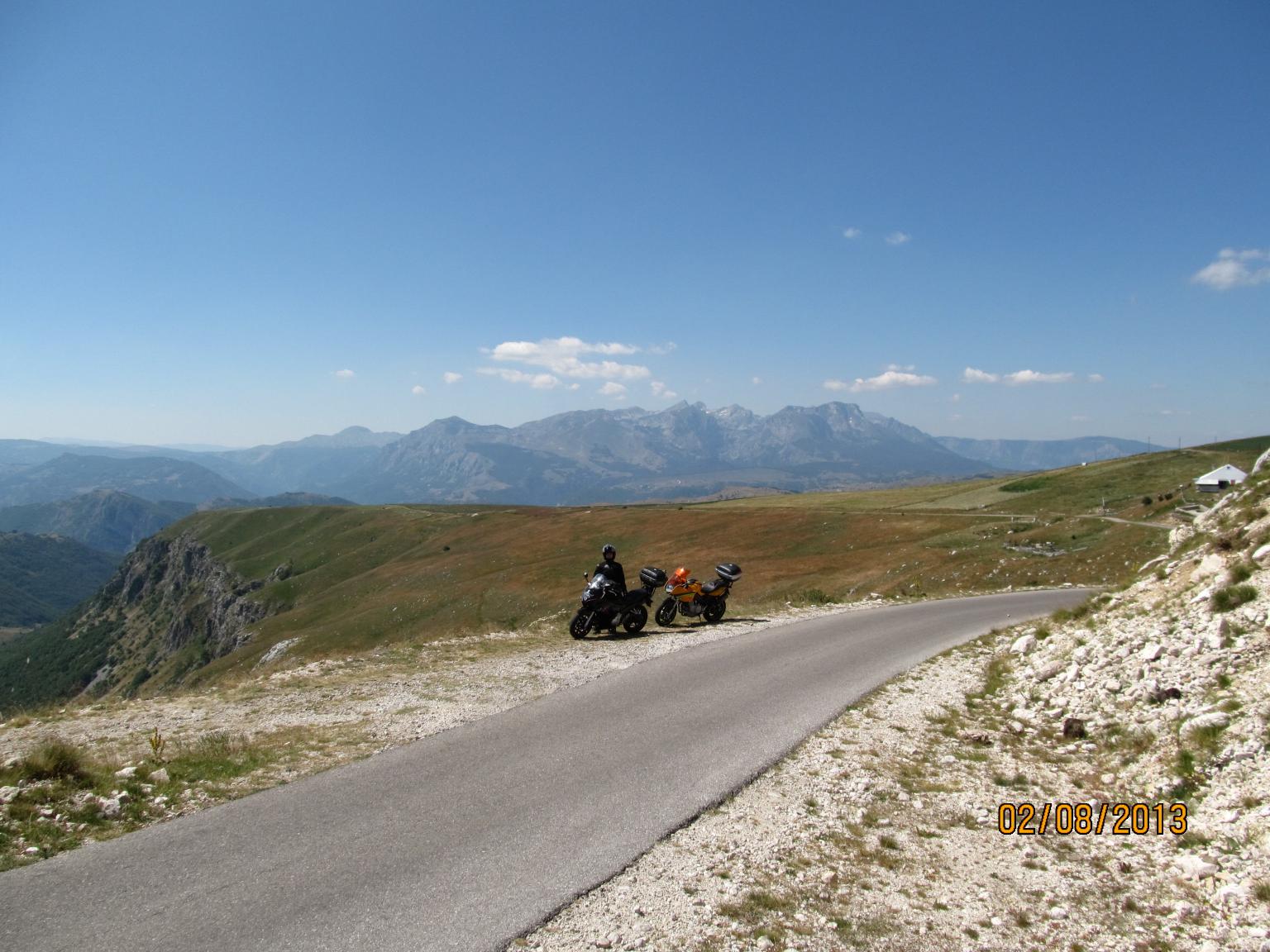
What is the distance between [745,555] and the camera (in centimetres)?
6488

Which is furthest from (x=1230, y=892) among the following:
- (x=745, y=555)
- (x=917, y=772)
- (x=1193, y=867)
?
(x=745, y=555)

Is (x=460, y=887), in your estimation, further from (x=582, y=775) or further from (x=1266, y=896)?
(x=1266, y=896)

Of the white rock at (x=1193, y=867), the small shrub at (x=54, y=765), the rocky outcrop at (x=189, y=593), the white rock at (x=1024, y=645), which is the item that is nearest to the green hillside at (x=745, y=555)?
the rocky outcrop at (x=189, y=593)

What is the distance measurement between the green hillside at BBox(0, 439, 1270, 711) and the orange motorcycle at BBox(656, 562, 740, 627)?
3.60 meters

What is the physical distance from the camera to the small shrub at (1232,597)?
1081cm

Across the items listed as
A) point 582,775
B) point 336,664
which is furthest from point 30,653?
point 582,775

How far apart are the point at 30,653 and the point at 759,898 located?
8512 inches

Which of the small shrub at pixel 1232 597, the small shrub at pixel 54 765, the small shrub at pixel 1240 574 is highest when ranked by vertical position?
the small shrub at pixel 1240 574

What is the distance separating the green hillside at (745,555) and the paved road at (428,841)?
1023 cm

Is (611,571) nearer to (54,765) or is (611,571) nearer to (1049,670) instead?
(1049,670)

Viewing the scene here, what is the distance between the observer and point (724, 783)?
8.91 meters

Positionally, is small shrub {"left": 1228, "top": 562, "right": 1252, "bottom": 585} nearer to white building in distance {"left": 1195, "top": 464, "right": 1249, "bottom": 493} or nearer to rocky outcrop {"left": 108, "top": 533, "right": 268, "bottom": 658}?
white building in distance {"left": 1195, "top": 464, "right": 1249, "bottom": 493}

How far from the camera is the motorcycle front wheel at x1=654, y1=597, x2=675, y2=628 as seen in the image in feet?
73.7

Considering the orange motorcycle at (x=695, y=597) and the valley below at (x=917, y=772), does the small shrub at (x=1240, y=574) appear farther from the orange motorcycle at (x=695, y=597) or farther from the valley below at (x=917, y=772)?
the orange motorcycle at (x=695, y=597)
